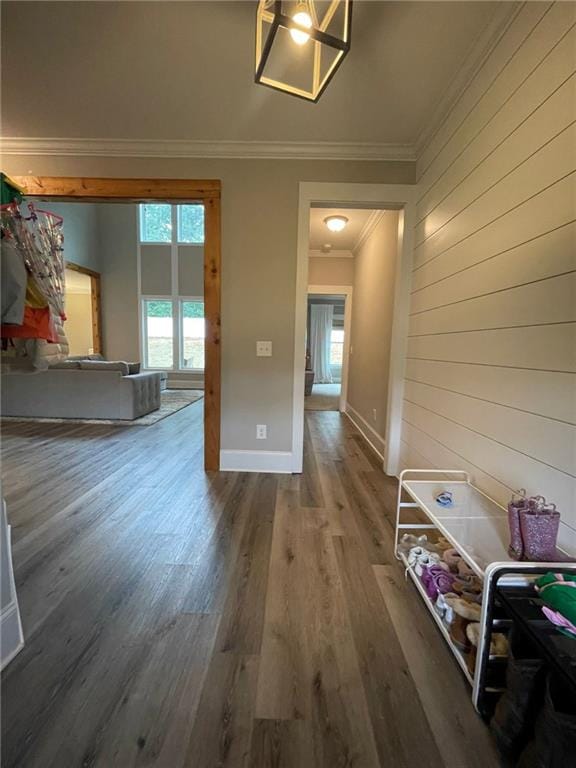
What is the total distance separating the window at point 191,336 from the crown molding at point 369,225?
504 cm

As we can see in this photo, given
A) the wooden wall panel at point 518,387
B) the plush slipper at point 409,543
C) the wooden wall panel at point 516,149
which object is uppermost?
the wooden wall panel at point 516,149

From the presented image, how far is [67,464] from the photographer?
9.43 feet

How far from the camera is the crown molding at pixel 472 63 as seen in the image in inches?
54.5

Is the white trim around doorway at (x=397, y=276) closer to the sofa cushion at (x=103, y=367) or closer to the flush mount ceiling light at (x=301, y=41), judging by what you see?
the flush mount ceiling light at (x=301, y=41)

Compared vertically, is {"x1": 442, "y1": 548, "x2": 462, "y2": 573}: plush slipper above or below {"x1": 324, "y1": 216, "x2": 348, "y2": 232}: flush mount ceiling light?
below

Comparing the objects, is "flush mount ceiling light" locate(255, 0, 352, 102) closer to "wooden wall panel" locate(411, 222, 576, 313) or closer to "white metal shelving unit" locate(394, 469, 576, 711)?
"wooden wall panel" locate(411, 222, 576, 313)

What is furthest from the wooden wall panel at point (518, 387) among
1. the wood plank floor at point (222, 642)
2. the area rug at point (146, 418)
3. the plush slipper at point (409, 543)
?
the area rug at point (146, 418)

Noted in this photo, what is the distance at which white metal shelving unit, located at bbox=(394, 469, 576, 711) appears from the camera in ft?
3.03

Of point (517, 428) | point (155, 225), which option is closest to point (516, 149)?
point (517, 428)

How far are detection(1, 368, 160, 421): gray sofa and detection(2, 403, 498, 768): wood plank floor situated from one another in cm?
223

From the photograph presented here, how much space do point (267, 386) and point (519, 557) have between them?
2.01 meters

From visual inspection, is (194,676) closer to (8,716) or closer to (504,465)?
(8,716)

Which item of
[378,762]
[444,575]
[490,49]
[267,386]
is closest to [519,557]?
[444,575]

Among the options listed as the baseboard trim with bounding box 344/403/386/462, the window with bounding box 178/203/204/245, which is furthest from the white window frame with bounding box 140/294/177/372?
the baseboard trim with bounding box 344/403/386/462
